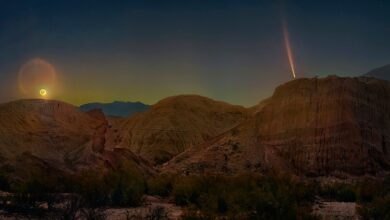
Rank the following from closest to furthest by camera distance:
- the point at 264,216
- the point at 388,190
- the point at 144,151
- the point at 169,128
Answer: the point at 264,216
the point at 388,190
the point at 144,151
the point at 169,128

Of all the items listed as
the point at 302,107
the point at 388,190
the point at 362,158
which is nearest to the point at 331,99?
the point at 302,107

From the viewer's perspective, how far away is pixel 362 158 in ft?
219

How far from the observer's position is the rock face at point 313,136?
221ft

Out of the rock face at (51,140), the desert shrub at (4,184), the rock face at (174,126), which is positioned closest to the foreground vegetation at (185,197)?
the desert shrub at (4,184)

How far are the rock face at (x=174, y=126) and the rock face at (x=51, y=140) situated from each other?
1466 centimetres

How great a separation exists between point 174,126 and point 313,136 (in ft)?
127

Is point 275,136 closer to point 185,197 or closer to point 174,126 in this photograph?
point 174,126

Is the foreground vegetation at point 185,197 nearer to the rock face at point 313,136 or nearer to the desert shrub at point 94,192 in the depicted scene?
the desert shrub at point 94,192

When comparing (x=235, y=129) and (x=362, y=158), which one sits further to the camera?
(x=235, y=129)

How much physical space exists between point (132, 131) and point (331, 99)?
45.2 m

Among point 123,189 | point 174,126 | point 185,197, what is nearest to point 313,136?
point 174,126

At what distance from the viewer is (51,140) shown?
218 feet

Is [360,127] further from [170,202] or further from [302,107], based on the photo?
[170,202]

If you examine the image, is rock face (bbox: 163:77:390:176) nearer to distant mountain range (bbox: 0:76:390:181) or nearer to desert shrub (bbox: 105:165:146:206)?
distant mountain range (bbox: 0:76:390:181)
